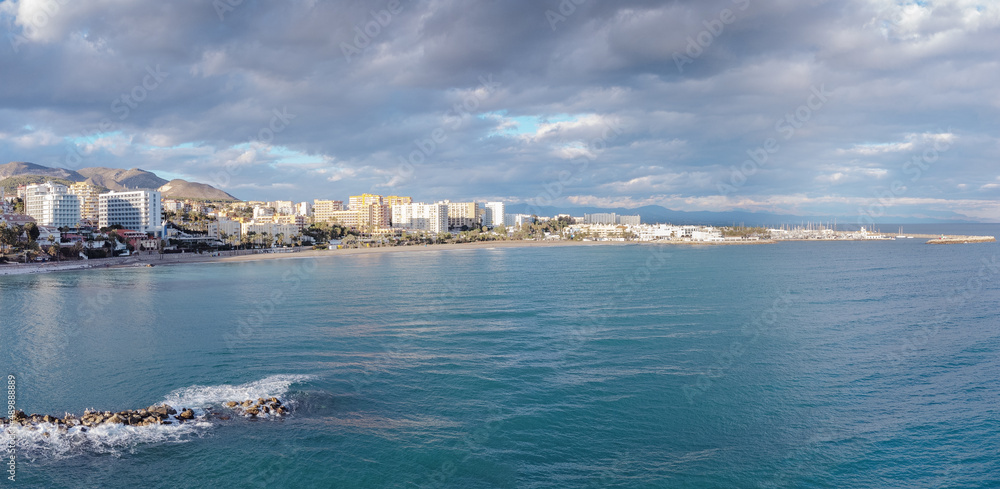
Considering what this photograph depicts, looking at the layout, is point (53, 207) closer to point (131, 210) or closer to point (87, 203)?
point (131, 210)

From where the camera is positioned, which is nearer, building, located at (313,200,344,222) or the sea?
the sea

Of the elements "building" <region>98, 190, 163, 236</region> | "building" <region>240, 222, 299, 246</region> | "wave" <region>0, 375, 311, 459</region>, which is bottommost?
"wave" <region>0, 375, 311, 459</region>

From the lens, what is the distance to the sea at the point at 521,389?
11711mm

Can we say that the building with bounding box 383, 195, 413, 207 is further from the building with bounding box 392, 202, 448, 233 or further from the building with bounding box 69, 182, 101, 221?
the building with bounding box 69, 182, 101, 221

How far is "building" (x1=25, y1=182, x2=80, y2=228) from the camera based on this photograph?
3501 inches

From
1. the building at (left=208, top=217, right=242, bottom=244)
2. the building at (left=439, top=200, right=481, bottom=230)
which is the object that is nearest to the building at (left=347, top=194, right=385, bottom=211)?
the building at (left=439, top=200, right=481, bottom=230)

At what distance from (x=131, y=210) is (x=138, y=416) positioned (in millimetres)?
104414

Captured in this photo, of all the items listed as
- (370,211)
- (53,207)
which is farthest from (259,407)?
(370,211)

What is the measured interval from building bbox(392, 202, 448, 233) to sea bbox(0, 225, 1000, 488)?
125485 millimetres

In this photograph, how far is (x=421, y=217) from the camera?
537 ft

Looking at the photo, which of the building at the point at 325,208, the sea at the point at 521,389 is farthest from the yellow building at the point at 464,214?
the sea at the point at 521,389

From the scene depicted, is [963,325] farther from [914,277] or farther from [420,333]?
[420,333]

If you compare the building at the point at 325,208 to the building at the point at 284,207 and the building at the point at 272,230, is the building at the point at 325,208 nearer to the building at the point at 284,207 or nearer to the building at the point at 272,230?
the building at the point at 284,207

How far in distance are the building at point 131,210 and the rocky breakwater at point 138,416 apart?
99.3 m
